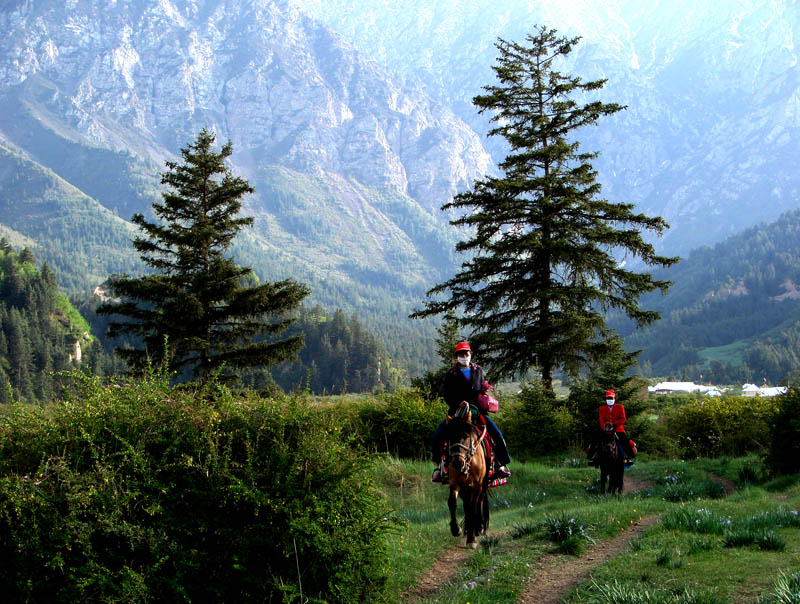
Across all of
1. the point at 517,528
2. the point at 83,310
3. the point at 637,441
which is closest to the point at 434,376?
the point at 637,441

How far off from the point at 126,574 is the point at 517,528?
19.4ft

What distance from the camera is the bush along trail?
233 inches

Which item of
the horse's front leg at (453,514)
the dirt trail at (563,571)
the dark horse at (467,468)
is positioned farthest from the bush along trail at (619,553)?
the dark horse at (467,468)

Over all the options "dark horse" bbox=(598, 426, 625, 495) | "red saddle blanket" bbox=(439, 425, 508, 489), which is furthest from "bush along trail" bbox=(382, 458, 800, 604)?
"dark horse" bbox=(598, 426, 625, 495)

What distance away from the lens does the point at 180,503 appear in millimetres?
5773

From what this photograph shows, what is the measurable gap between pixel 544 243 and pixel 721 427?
898cm

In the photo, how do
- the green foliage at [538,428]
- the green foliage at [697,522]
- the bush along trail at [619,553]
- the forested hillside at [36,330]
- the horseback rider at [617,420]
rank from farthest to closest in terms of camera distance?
the forested hillside at [36,330] → the green foliage at [538,428] → the horseback rider at [617,420] → the green foliage at [697,522] → the bush along trail at [619,553]

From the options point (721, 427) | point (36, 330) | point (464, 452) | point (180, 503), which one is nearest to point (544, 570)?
point (464, 452)

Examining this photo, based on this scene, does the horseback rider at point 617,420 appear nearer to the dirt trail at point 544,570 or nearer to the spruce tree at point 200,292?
the dirt trail at point 544,570

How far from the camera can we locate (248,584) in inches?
226

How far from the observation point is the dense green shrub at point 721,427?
20.6 metres

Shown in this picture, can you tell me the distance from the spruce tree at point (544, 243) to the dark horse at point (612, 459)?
6.95m

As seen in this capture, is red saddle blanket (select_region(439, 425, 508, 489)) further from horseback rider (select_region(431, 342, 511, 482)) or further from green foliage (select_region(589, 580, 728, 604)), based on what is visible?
green foliage (select_region(589, 580, 728, 604))

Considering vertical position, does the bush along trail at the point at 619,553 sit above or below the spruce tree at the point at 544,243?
below
